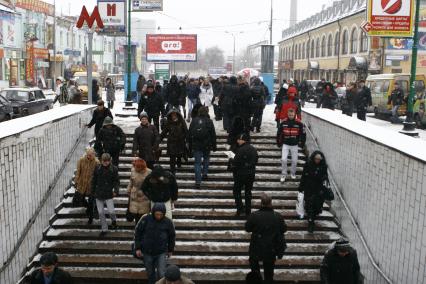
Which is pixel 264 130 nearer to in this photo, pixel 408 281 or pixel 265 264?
pixel 265 264

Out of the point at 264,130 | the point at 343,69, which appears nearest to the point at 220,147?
the point at 264,130

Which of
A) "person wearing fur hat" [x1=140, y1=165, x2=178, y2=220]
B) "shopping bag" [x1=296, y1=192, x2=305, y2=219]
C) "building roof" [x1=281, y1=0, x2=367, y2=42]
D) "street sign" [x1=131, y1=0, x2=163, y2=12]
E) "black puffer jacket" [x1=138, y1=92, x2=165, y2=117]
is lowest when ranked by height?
"shopping bag" [x1=296, y1=192, x2=305, y2=219]

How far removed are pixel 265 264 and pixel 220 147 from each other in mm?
5992

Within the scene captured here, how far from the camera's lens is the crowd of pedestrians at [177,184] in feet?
22.6

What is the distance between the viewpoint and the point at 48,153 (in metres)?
9.65

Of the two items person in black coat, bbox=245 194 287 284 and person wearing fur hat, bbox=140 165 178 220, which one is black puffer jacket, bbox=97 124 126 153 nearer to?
person wearing fur hat, bbox=140 165 178 220

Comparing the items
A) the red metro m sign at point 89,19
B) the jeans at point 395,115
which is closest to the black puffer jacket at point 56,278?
the red metro m sign at point 89,19

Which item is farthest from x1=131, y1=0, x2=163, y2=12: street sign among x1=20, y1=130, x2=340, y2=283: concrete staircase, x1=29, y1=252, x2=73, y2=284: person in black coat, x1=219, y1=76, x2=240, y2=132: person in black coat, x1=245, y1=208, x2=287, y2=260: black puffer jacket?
x1=29, y1=252, x2=73, y2=284: person in black coat

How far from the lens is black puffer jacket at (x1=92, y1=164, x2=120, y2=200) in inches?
348

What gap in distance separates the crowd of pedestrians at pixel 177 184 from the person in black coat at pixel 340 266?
0.04ft

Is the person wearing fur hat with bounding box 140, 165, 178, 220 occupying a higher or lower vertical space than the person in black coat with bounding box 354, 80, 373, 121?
lower

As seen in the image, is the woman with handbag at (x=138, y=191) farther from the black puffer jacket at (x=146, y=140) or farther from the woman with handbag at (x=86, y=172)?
the black puffer jacket at (x=146, y=140)

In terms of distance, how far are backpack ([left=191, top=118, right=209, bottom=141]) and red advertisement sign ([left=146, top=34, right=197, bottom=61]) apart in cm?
2104

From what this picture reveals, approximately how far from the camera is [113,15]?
19062 millimetres
